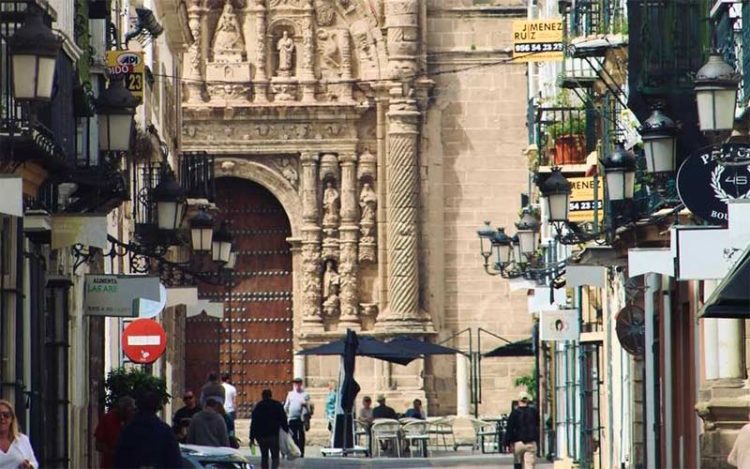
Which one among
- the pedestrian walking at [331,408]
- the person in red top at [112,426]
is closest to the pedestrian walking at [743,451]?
the person in red top at [112,426]

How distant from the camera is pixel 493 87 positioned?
50781mm

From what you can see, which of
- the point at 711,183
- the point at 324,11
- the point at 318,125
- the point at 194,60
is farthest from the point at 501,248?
the point at 711,183

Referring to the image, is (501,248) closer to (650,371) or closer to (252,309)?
(650,371)

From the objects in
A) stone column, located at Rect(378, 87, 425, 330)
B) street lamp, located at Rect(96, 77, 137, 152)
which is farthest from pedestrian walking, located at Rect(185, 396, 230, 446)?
stone column, located at Rect(378, 87, 425, 330)

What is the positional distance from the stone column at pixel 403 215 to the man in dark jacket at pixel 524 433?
52.1 ft

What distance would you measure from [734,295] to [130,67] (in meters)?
13.2

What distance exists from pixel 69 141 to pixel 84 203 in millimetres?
1693

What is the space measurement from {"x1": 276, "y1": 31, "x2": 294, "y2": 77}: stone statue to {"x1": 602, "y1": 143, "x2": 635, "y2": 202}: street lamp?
25.8 m

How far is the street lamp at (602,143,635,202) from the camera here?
25.2 metres

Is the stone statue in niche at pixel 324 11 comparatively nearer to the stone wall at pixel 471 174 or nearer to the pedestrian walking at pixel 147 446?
the stone wall at pixel 471 174

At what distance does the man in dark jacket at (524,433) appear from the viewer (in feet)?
111

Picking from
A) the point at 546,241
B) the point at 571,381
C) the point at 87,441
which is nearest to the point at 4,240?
the point at 87,441

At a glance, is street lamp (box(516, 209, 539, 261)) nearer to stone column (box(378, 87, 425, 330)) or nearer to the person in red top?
stone column (box(378, 87, 425, 330))

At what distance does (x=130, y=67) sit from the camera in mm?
30109
